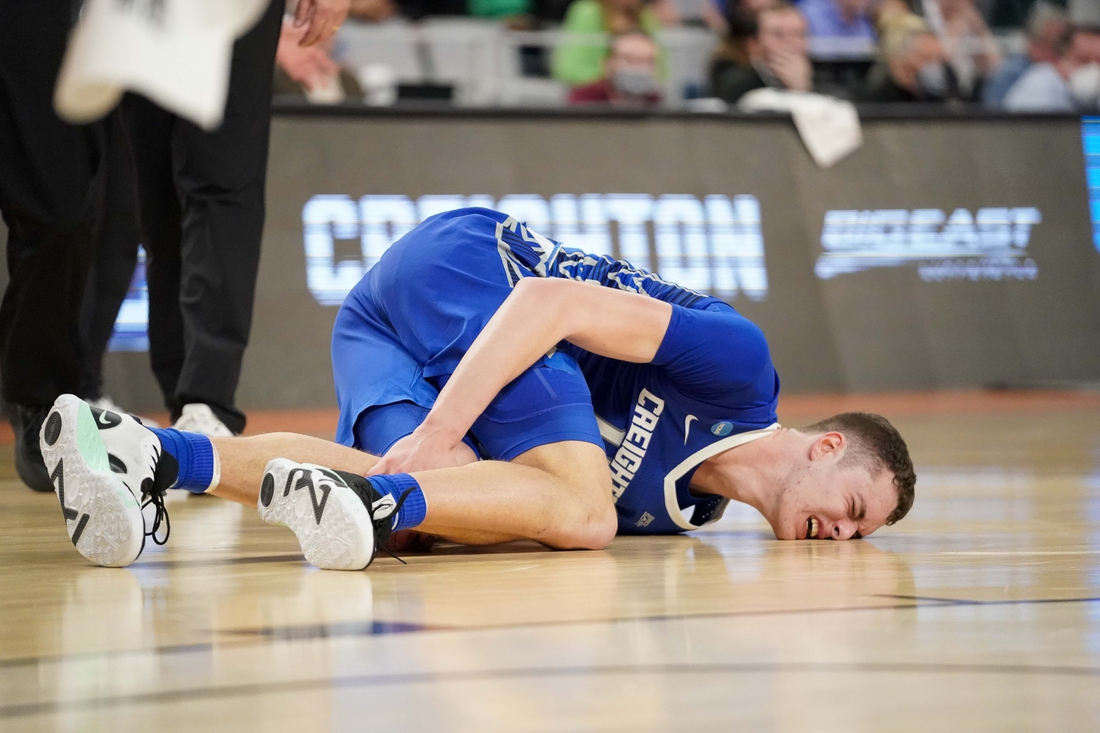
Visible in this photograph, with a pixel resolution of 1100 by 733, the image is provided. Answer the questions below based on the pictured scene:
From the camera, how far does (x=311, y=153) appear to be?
20.9 feet

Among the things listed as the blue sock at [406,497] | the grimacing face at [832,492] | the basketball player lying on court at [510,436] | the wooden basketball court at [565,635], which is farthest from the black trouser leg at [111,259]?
the grimacing face at [832,492]

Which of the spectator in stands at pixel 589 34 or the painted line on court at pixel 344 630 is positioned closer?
the painted line on court at pixel 344 630

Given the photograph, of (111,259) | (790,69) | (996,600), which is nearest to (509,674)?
(996,600)

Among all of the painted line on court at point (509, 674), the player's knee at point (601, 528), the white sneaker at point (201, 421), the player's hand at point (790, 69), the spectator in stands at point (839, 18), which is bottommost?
the painted line on court at point (509, 674)

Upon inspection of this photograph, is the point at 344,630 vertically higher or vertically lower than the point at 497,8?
lower

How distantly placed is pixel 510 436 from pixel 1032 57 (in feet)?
25.1

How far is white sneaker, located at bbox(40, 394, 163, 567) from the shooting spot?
2055 mm

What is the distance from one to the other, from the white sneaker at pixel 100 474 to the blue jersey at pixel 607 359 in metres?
0.51

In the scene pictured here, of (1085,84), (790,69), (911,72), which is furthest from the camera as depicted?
(1085,84)

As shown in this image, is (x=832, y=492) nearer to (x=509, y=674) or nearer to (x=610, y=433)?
(x=610, y=433)

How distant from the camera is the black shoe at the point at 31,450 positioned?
11.0 feet

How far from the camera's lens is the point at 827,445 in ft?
8.54

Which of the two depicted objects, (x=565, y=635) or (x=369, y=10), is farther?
(x=369, y=10)

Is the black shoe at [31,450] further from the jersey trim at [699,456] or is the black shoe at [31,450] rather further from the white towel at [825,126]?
the white towel at [825,126]
